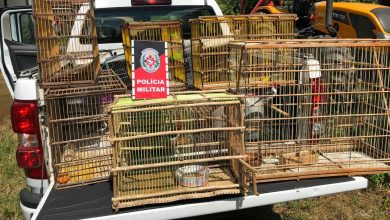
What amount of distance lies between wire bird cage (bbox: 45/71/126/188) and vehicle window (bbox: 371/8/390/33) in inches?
185

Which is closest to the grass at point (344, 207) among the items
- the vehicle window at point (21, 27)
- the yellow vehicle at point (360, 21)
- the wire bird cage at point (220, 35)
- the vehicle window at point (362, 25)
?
the wire bird cage at point (220, 35)

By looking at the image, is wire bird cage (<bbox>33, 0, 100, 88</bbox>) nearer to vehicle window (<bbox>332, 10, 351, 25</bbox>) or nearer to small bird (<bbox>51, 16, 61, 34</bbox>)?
small bird (<bbox>51, 16, 61, 34</bbox>)

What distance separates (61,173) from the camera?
291cm

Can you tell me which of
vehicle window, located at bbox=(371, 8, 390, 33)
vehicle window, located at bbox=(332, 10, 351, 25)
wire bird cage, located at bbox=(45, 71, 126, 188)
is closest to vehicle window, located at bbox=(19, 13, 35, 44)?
wire bird cage, located at bbox=(45, 71, 126, 188)

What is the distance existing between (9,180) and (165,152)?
3036 mm

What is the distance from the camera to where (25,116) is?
2.79 m

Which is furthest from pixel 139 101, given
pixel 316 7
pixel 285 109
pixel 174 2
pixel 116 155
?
pixel 316 7

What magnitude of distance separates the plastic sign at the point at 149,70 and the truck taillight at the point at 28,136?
691mm

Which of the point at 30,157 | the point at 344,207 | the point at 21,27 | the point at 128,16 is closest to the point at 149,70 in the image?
the point at 30,157

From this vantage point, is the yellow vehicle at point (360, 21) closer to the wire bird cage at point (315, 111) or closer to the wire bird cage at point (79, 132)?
the wire bird cage at point (315, 111)

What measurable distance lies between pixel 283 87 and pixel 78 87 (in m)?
1.46

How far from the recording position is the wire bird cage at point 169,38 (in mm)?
3887

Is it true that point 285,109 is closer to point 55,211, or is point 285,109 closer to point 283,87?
point 283,87

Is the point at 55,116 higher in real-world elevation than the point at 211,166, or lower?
higher
